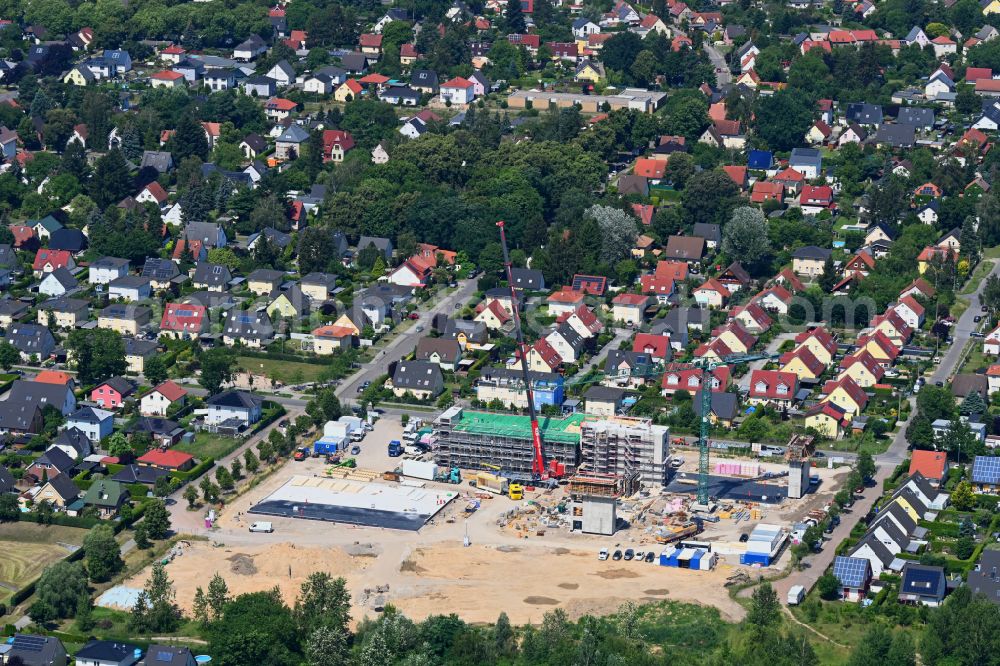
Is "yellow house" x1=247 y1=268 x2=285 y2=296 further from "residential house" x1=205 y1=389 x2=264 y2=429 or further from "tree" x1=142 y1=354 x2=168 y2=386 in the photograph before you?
"residential house" x1=205 y1=389 x2=264 y2=429

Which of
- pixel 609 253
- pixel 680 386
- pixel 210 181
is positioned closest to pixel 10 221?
pixel 210 181

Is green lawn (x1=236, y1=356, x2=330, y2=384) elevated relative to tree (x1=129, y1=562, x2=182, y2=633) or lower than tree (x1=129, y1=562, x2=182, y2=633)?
elevated

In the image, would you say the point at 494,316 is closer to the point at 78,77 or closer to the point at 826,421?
the point at 826,421

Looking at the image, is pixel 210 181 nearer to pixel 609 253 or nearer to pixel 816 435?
pixel 609 253

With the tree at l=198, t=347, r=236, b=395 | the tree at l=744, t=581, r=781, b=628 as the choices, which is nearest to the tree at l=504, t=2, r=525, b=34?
the tree at l=198, t=347, r=236, b=395

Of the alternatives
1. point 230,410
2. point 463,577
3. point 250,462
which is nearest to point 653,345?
point 230,410
